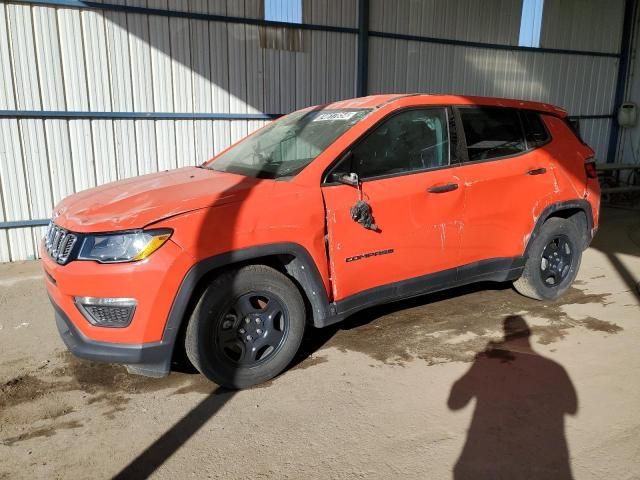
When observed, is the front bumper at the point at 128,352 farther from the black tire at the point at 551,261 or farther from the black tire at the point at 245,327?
the black tire at the point at 551,261

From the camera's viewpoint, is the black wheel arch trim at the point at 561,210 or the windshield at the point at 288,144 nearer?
the windshield at the point at 288,144

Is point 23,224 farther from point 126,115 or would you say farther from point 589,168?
point 589,168

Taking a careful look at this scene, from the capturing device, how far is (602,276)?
19.7 ft

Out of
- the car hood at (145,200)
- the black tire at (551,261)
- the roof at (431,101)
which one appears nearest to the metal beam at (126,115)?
the car hood at (145,200)

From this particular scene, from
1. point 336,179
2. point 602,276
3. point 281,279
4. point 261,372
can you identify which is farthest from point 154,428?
point 602,276

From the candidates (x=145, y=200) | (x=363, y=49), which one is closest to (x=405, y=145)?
(x=145, y=200)

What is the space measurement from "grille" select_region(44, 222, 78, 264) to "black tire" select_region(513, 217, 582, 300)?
3.69m

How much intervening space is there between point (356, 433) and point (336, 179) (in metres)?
1.60

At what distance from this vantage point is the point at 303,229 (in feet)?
11.2

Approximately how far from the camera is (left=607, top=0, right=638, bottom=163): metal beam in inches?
467

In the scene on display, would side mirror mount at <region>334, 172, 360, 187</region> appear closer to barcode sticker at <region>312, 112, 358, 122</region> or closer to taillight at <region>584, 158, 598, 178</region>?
barcode sticker at <region>312, 112, 358, 122</region>

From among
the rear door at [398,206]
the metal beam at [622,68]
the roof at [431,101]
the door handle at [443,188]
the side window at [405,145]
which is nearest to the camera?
the rear door at [398,206]

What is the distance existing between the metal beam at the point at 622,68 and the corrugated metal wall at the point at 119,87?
24.9ft

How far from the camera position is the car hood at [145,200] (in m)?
3.09
